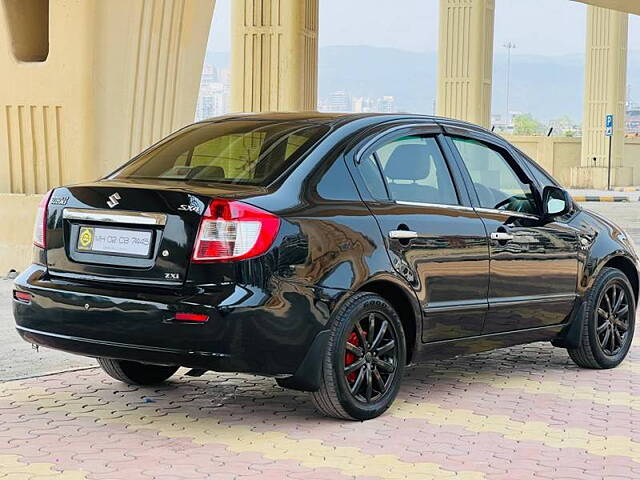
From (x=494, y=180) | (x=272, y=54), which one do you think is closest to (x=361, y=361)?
(x=494, y=180)

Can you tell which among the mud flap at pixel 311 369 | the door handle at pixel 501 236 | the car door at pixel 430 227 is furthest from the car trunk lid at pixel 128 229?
the door handle at pixel 501 236

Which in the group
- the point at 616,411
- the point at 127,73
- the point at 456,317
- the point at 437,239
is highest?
the point at 127,73

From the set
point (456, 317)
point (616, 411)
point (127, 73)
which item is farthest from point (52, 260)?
point (127, 73)

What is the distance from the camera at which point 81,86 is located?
464 inches

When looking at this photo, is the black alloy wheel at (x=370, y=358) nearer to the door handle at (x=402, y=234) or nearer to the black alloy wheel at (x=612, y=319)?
the door handle at (x=402, y=234)

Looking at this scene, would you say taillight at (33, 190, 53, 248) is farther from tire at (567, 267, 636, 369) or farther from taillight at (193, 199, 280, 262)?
tire at (567, 267, 636, 369)

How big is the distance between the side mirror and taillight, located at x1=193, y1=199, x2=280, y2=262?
94.9 inches

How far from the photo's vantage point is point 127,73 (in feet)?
39.5

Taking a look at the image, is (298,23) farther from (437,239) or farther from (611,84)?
(611,84)

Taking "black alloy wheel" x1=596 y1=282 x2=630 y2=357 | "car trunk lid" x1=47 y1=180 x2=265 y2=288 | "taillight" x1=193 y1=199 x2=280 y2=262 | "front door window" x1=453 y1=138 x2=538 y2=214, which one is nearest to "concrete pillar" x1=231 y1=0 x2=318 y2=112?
"black alloy wheel" x1=596 y1=282 x2=630 y2=357

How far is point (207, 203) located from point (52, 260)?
3.03ft

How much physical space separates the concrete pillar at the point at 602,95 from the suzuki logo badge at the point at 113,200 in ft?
150

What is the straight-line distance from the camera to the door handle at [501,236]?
23.3 ft

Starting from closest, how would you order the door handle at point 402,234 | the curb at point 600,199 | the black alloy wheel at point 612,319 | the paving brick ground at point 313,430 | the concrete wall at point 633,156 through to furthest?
the paving brick ground at point 313,430, the door handle at point 402,234, the black alloy wheel at point 612,319, the curb at point 600,199, the concrete wall at point 633,156
